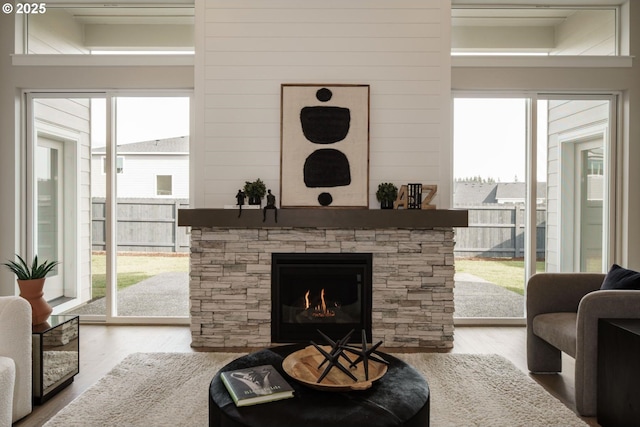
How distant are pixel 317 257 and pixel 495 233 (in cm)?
191

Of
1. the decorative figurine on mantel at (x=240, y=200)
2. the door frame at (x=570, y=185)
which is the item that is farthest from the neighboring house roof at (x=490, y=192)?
the decorative figurine on mantel at (x=240, y=200)

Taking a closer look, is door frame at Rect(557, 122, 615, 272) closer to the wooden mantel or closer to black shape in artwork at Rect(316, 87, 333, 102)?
the wooden mantel

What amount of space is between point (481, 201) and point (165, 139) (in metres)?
3.22

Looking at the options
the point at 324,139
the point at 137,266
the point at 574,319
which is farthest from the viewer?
the point at 137,266

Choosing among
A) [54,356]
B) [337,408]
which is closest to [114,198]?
[54,356]

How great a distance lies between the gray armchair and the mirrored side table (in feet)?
10.5

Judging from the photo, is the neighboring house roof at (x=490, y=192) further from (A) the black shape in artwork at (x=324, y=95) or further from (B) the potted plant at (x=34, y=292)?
(B) the potted plant at (x=34, y=292)

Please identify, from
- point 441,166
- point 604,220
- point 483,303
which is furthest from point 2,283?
point 604,220

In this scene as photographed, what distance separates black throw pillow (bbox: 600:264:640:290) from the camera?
2.87 m

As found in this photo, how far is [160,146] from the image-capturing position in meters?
4.61

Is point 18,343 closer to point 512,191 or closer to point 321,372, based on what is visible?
point 321,372

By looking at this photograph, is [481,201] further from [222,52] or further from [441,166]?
[222,52]
